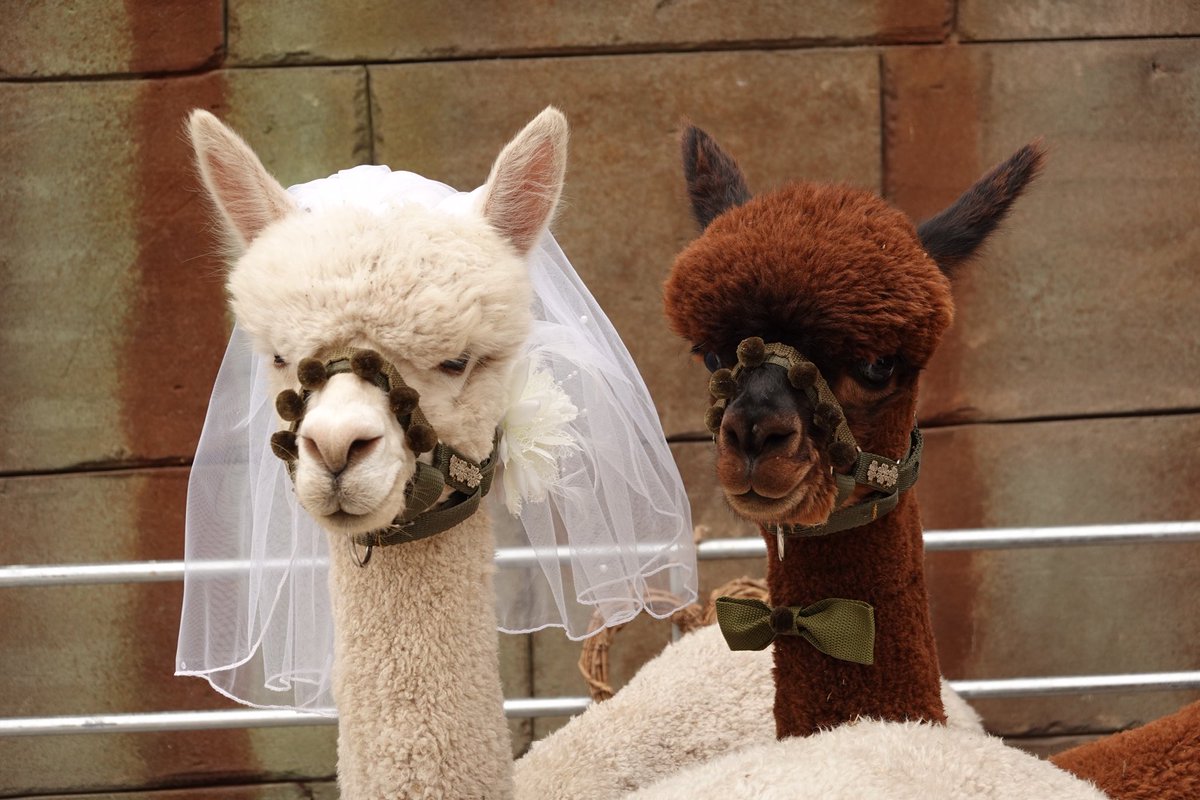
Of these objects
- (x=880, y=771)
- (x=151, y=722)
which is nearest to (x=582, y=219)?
(x=151, y=722)

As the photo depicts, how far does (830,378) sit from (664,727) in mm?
911

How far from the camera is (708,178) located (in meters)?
2.00

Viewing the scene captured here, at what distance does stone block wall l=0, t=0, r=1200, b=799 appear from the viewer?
362 cm

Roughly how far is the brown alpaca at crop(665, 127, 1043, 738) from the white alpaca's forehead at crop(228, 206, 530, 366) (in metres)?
0.31

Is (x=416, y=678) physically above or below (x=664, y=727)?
above

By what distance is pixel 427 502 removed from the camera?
1.65m

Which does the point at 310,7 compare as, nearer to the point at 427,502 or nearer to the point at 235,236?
the point at 235,236

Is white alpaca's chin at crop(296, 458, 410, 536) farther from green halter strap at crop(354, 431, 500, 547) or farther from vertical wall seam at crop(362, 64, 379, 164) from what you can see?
vertical wall seam at crop(362, 64, 379, 164)

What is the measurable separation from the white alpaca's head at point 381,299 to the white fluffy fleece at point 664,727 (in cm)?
70

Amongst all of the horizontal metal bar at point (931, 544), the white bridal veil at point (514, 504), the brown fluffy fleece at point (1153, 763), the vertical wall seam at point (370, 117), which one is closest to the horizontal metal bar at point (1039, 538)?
the horizontal metal bar at point (931, 544)

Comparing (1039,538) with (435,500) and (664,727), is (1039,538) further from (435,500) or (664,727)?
(435,500)

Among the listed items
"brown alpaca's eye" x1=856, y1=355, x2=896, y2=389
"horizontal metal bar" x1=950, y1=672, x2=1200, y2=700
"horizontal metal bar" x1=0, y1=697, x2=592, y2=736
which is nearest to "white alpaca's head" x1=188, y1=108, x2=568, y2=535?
"brown alpaca's eye" x1=856, y1=355, x2=896, y2=389

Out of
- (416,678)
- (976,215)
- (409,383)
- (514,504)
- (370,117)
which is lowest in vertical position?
(416,678)

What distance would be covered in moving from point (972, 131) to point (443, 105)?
1742mm
